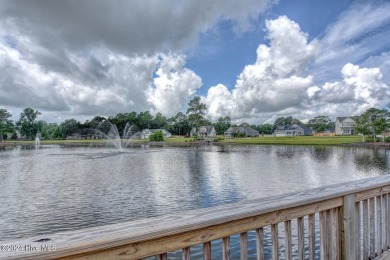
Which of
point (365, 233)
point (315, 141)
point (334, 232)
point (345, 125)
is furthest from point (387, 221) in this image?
point (345, 125)

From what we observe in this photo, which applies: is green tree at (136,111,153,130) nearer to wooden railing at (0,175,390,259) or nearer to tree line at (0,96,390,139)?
tree line at (0,96,390,139)

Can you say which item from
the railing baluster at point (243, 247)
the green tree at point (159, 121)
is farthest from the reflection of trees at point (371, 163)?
the green tree at point (159, 121)

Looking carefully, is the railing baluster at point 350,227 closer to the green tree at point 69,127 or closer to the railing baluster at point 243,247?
the railing baluster at point 243,247

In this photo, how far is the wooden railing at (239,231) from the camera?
1277 mm

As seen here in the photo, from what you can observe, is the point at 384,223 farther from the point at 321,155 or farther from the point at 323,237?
the point at 321,155

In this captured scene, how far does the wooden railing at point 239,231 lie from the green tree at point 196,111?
238ft

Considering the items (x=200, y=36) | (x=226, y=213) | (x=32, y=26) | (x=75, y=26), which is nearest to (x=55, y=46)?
(x=32, y=26)

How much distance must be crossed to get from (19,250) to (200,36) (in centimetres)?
2978

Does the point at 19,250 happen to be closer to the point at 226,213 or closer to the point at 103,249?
the point at 103,249

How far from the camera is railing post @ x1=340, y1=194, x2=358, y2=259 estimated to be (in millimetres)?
2578

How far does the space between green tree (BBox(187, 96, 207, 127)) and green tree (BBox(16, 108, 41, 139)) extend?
57.5 meters

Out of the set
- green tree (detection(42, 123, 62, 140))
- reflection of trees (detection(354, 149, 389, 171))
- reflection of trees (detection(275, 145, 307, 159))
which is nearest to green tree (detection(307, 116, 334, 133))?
reflection of trees (detection(275, 145, 307, 159))

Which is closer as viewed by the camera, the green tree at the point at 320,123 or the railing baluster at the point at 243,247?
the railing baluster at the point at 243,247

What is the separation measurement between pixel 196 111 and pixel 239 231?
74514mm
